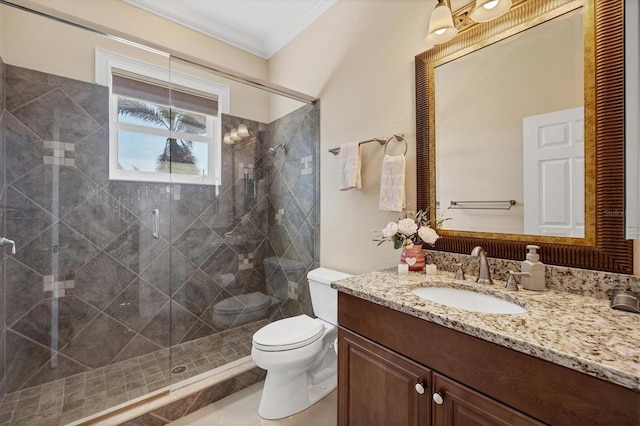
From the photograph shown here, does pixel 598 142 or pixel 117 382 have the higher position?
pixel 598 142

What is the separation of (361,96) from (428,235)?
1.06m

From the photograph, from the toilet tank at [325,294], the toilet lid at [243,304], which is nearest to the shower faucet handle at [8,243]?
the toilet lid at [243,304]

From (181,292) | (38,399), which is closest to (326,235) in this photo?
(181,292)

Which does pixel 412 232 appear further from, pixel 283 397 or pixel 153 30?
pixel 153 30

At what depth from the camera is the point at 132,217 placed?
2.13 m

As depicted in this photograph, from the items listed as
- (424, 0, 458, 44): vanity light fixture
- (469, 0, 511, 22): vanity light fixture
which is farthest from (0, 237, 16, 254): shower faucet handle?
(469, 0, 511, 22): vanity light fixture

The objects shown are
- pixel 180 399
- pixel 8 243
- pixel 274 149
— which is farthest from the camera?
pixel 274 149

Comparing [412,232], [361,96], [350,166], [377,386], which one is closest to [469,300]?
[412,232]

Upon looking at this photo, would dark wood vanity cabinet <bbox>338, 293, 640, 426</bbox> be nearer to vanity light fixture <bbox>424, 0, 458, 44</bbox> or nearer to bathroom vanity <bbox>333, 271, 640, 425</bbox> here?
bathroom vanity <bbox>333, 271, 640, 425</bbox>

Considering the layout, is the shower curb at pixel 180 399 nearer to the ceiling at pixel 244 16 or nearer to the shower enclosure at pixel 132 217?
the shower enclosure at pixel 132 217

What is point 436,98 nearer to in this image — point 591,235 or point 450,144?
point 450,144

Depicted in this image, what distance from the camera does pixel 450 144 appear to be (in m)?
1.39

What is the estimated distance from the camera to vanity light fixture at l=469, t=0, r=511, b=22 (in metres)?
1.13

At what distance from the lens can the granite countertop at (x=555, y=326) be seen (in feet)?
1.87
